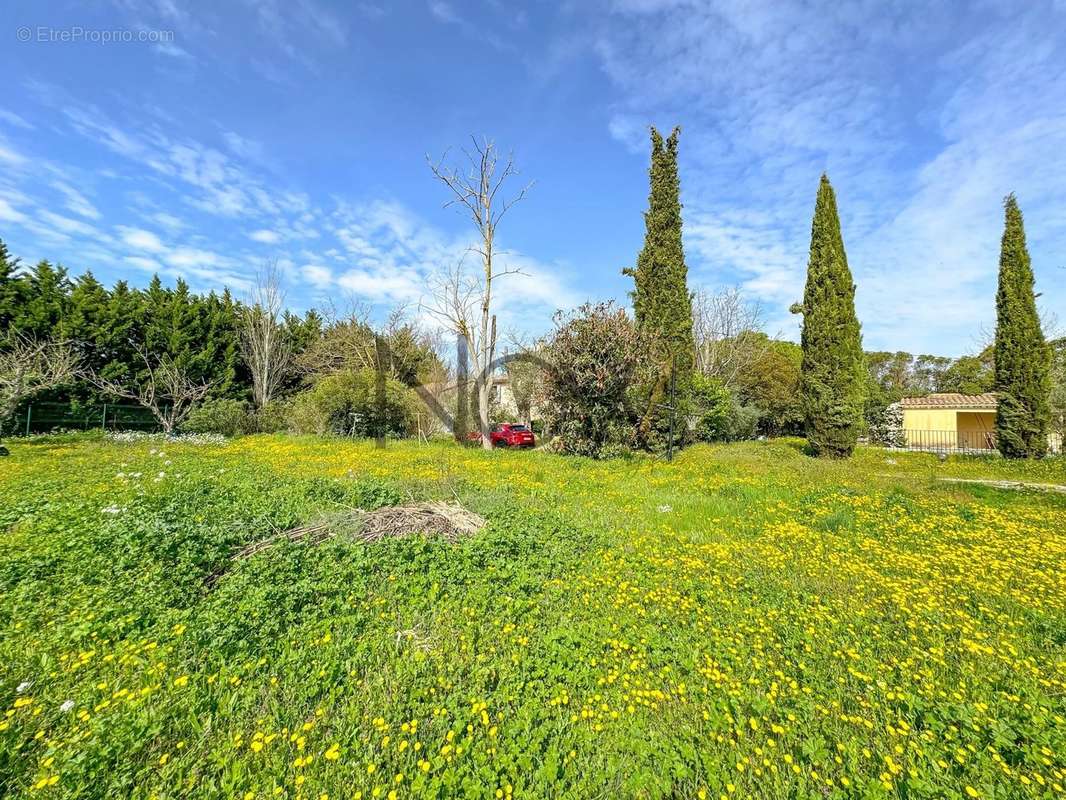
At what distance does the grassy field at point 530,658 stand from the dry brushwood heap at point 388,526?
0.31m

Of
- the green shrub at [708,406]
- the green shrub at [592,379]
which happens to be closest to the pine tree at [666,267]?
the green shrub at [708,406]

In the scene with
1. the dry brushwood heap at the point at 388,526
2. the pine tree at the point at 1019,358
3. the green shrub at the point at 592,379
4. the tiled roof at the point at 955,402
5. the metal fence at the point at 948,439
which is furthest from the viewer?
the tiled roof at the point at 955,402

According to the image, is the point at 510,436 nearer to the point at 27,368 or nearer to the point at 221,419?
the point at 221,419

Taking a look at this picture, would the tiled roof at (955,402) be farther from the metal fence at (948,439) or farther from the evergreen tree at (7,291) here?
the evergreen tree at (7,291)

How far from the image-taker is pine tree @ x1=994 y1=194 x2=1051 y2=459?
1278 centimetres

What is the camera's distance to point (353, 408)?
17.8m

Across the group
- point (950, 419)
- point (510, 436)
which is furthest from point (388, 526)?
point (950, 419)

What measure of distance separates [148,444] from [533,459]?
13359mm

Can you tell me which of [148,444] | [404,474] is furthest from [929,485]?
[148,444]

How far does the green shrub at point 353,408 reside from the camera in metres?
17.5

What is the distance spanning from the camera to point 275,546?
14.4ft

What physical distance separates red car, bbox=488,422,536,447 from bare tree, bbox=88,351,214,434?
1272cm

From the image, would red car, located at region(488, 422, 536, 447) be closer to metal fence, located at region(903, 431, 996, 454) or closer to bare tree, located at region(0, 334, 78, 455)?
bare tree, located at region(0, 334, 78, 455)

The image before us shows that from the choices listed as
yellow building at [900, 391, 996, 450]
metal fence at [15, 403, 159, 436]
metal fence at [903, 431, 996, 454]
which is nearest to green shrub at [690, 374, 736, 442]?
metal fence at [903, 431, 996, 454]
